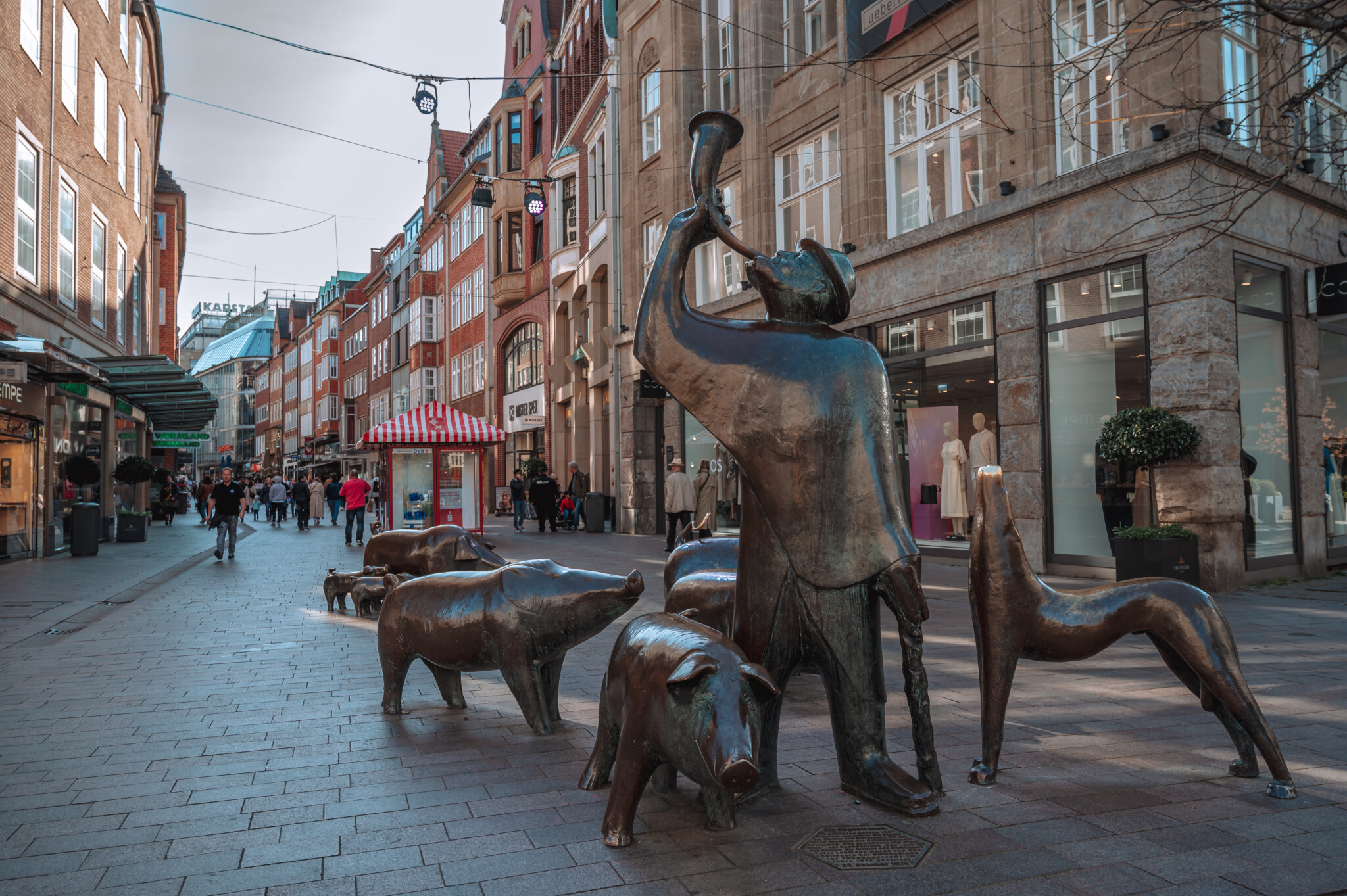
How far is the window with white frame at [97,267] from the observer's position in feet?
69.9

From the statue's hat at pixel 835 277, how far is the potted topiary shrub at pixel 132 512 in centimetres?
2279

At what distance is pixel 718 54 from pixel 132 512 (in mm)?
17485

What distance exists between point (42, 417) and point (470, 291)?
2717cm

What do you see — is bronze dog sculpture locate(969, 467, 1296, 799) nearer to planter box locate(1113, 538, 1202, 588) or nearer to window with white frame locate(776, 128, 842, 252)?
planter box locate(1113, 538, 1202, 588)

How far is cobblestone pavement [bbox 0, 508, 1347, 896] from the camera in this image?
2939 millimetres

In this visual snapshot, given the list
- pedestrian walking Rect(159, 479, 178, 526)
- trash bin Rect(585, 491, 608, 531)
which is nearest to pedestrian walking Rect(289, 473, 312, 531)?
pedestrian walking Rect(159, 479, 178, 526)

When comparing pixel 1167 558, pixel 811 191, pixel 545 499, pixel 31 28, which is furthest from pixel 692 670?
pixel 545 499

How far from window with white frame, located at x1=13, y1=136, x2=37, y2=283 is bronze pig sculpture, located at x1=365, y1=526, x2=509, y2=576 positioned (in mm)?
11654

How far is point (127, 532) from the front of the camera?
71.8ft

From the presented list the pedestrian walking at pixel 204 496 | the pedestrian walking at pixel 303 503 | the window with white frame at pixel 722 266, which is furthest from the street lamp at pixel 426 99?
the pedestrian walking at pixel 204 496

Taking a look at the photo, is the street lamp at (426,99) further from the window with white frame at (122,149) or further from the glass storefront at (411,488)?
the window with white frame at (122,149)

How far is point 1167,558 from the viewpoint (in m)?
9.78

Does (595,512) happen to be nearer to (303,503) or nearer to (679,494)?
(679,494)

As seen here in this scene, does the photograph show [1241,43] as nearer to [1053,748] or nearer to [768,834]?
[1053,748]
